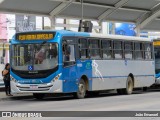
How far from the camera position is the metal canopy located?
2678 centimetres

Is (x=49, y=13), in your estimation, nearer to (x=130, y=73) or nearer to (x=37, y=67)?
(x=130, y=73)

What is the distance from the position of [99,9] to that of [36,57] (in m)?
10.4

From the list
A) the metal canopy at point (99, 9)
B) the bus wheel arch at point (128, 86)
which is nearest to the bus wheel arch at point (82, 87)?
the bus wheel arch at point (128, 86)

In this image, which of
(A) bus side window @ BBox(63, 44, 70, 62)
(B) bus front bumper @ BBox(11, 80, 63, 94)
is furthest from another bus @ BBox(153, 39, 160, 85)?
(B) bus front bumper @ BBox(11, 80, 63, 94)

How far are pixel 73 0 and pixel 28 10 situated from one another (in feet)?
8.48

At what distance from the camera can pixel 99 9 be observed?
101 feet

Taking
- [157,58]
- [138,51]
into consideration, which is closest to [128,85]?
[138,51]

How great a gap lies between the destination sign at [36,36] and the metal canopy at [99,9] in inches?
160

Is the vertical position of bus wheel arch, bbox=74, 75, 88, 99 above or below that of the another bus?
below

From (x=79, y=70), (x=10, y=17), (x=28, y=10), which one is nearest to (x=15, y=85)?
(x=79, y=70)

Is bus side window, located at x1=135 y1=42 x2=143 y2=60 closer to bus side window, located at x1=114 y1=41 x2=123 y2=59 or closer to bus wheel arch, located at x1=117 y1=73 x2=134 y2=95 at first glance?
bus wheel arch, located at x1=117 y1=73 x2=134 y2=95

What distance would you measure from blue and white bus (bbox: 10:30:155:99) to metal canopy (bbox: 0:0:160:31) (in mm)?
4375

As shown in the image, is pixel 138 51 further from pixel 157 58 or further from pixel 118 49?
pixel 157 58

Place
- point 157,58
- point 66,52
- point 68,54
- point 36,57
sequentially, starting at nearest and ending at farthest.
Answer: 1. point 36,57
2. point 66,52
3. point 68,54
4. point 157,58
